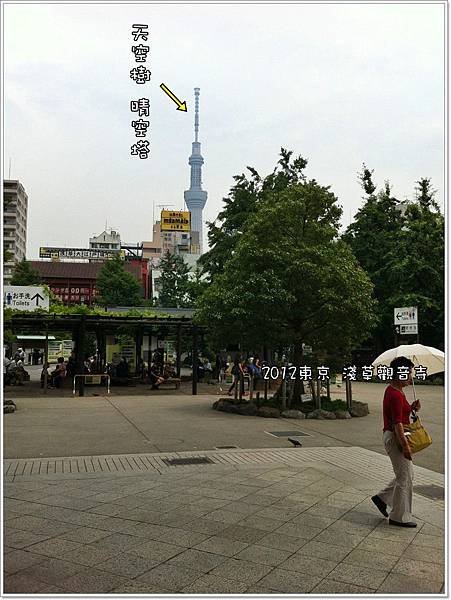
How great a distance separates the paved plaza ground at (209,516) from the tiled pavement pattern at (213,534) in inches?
0.6

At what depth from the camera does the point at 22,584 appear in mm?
3947

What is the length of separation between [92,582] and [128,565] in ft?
1.20

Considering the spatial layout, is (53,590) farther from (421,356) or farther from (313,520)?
(421,356)

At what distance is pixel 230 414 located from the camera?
47.1 ft

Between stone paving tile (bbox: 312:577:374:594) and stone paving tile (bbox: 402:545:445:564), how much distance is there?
2.66 ft

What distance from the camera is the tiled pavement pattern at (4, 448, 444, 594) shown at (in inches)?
160

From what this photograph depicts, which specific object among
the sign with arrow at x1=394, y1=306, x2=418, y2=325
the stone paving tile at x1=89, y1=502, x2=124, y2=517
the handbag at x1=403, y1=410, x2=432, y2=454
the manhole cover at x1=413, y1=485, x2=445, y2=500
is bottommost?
the manhole cover at x1=413, y1=485, x2=445, y2=500

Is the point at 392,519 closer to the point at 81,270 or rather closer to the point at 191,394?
the point at 191,394

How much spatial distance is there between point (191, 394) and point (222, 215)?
1308 centimetres

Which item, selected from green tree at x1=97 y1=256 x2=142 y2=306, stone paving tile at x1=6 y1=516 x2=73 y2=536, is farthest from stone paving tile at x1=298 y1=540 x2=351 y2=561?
green tree at x1=97 y1=256 x2=142 y2=306

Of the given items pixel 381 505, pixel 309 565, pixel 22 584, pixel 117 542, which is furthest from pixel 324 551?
pixel 22 584

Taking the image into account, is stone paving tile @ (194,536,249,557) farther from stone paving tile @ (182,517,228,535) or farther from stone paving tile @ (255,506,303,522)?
stone paving tile @ (255,506,303,522)

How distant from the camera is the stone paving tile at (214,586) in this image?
12.8 feet

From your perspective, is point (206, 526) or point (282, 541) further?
point (206, 526)
